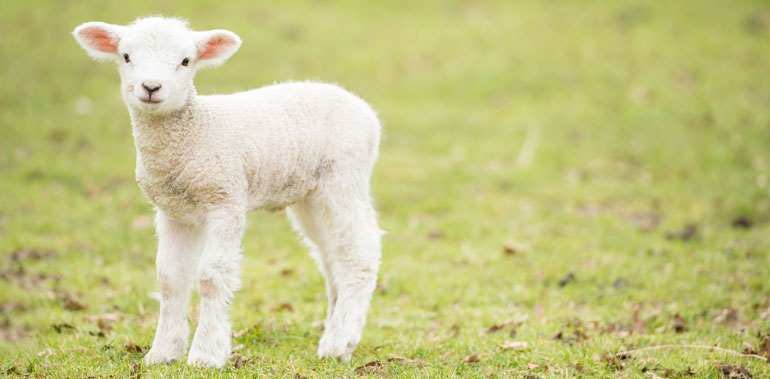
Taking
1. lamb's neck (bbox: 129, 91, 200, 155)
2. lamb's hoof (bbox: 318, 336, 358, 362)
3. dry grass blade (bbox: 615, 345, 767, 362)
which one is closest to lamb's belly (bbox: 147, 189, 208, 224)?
lamb's neck (bbox: 129, 91, 200, 155)

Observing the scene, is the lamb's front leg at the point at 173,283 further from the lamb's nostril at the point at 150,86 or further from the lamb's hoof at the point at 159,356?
the lamb's nostril at the point at 150,86

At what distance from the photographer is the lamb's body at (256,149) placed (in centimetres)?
496

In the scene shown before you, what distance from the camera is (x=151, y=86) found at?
4.54 m

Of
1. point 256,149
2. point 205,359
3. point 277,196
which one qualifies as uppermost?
point 256,149

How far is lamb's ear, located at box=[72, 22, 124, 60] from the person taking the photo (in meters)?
4.81

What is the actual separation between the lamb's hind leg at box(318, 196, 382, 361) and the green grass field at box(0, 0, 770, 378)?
289mm

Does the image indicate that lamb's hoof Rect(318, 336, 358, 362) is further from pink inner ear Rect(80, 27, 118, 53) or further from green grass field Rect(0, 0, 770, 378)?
pink inner ear Rect(80, 27, 118, 53)

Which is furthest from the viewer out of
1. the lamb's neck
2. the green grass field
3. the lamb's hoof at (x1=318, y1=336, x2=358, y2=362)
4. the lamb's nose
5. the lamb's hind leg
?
the green grass field

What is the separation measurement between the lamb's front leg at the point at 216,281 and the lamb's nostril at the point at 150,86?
3.19 ft

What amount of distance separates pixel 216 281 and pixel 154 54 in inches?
64.0

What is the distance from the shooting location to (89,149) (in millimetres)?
13555

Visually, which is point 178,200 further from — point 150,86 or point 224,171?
point 150,86

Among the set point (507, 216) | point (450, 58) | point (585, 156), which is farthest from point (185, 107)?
point (450, 58)

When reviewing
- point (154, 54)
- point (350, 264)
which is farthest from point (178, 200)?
point (350, 264)
